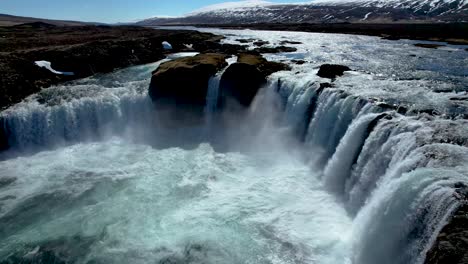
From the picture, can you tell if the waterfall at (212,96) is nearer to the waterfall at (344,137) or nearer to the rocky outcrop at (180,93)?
the waterfall at (344,137)

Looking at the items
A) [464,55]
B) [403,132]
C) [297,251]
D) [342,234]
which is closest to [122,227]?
[297,251]

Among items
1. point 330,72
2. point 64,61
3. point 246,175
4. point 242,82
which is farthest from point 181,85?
point 64,61

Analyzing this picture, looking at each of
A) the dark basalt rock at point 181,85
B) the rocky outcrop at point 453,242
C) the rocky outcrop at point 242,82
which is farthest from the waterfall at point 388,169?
the dark basalt rock at point 181,85

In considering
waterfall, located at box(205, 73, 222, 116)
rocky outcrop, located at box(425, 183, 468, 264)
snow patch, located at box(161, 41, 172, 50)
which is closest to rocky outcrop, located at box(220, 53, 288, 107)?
waterfall, located at box(205, 73, 222, 116)

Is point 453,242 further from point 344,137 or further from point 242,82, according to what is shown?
point 242,82

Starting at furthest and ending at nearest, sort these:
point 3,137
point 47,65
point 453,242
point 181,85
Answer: point 47,65, point 181,85, point 3,137, point 453,242

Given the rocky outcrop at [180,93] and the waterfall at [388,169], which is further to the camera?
the rocky outcrop at [180,93]
